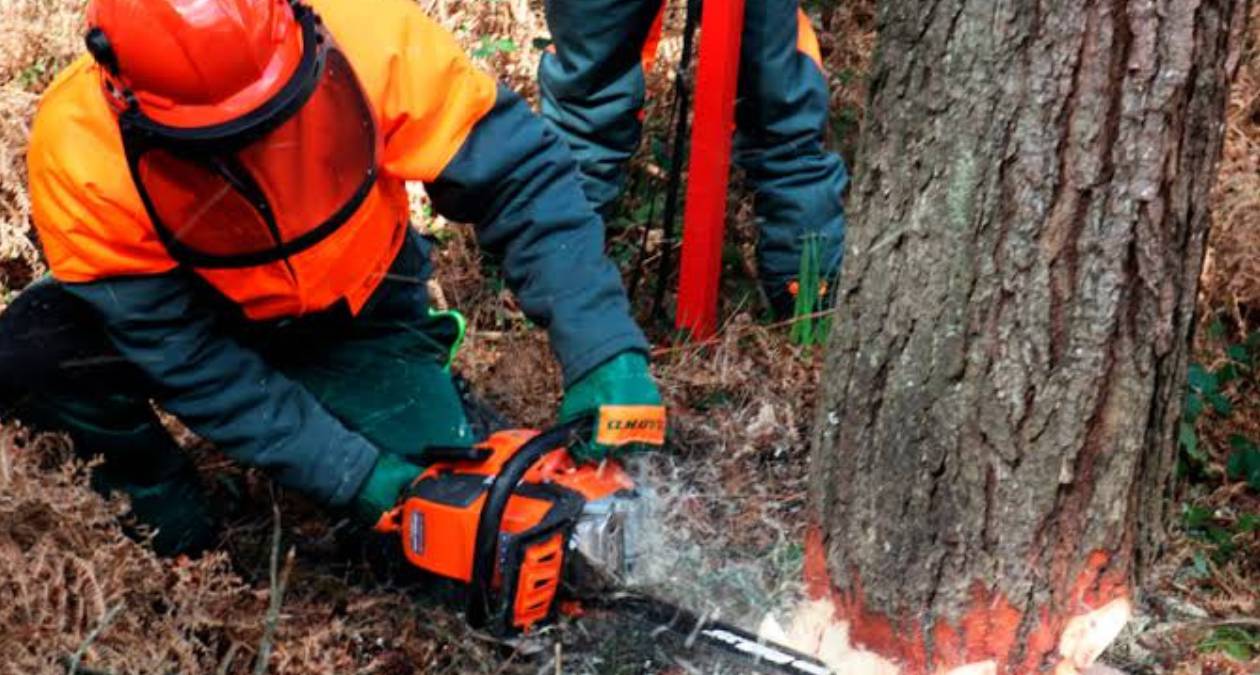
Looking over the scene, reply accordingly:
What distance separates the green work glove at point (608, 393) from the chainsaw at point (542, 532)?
20 millimetres

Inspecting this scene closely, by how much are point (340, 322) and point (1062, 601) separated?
1700 millimetres

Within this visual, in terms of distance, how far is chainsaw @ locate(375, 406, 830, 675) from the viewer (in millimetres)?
2555

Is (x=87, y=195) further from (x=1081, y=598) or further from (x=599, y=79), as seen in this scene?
(x=1081, y=598)

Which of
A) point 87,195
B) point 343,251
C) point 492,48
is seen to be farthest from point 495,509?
point 492,48

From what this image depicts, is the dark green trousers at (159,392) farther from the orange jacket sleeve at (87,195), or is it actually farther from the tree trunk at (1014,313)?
the tree trunk at (1014,313)

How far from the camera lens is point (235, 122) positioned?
8.07 feet

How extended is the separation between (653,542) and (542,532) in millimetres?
367

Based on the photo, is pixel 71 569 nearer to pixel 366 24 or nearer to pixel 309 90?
pixel 309 90

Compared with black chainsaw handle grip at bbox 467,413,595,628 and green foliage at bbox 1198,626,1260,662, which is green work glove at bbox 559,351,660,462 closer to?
black chainsaw handle grip at bbox 467,413,595,628

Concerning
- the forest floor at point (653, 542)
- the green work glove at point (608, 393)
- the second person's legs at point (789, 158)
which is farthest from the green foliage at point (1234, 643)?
the second person's legs at point (789, 158)

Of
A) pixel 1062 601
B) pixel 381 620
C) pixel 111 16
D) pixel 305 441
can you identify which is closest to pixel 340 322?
pixel 305 441

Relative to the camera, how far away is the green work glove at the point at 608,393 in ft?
8.83

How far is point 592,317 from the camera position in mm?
2799

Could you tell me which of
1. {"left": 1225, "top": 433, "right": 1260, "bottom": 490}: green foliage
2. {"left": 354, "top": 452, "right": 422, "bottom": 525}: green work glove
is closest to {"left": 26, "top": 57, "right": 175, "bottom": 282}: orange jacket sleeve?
{"left": 354, "top": 452, "right": 422, "bottom": 525}: green work glove
